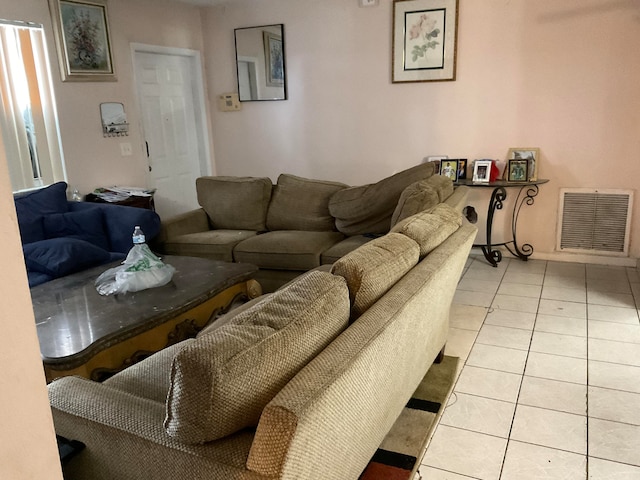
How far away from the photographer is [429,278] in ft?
5.94

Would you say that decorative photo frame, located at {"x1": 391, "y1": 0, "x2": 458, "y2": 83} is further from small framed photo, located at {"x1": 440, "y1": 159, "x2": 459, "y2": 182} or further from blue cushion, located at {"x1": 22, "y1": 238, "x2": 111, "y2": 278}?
blue cushion, located at {"x1": 22, "y1": 238, "x2": 111, "y2": 278}

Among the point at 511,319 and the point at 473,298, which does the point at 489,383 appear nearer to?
the point at 511,319

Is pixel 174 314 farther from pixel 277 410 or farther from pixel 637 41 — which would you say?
pixel 637 41

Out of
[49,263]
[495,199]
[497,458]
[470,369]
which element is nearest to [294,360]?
[497,458]

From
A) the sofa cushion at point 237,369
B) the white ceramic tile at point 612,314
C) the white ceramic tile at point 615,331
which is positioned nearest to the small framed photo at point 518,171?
the white ceramic tile at point 612,314

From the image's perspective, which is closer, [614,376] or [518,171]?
[614,376]

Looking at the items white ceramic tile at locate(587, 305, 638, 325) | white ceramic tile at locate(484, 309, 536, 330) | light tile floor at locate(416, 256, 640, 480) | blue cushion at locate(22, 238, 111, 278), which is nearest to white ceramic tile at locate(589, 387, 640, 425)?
light tile floor at locate(416, 256, 640, 480)

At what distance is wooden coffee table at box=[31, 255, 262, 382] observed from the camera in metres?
2.11

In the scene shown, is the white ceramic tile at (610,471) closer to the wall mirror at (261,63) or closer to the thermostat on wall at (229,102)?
the wall mirror at (261,63)

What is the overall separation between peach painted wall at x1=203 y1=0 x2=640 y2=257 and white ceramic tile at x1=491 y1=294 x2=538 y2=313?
113 cm

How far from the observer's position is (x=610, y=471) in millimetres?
1935

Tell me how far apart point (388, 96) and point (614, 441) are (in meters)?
3.51

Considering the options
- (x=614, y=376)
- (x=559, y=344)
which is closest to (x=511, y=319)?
(x=559, y=344)

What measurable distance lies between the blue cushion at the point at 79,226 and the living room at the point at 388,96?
0.66 metres
